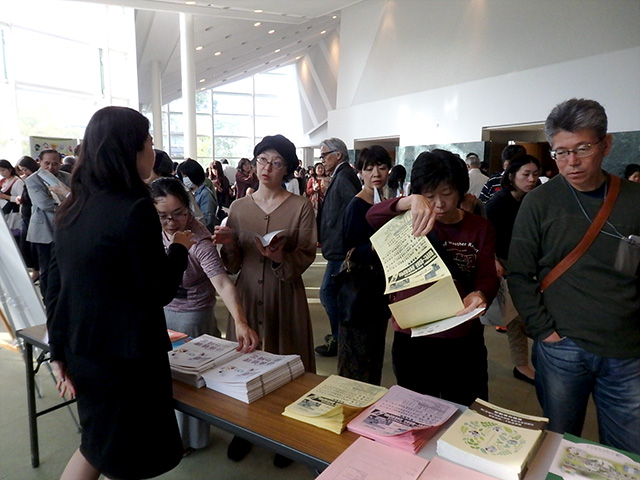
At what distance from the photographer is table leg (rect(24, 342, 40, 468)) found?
6.63 feet

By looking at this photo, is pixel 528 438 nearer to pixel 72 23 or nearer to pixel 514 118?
pixel 514 118

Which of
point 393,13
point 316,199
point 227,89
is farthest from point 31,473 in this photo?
point 227,89

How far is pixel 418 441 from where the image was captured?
1.10 metres

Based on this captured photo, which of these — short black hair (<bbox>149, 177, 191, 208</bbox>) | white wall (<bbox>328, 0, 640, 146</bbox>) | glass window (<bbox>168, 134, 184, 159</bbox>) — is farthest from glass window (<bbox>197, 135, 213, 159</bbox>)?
short black hair (<bbox>149, 177, 191, 208</bbox>)

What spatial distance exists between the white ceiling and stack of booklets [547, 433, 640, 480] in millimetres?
10291

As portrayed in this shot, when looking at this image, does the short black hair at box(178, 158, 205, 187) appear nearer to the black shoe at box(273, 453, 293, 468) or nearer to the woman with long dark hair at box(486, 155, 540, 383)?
the woman with long dark hair at box(486, 155, 540, 383)

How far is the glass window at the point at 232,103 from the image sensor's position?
71.6 feet

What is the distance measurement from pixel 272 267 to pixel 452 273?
0.81m

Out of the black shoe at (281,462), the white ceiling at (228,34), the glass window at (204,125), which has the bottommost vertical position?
the black shoe at (281,462)

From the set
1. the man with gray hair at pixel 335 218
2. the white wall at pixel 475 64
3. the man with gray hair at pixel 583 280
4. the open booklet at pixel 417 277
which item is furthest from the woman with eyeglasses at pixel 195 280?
the white wall at pixel 475 64

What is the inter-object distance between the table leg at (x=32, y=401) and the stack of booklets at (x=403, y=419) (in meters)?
1.58

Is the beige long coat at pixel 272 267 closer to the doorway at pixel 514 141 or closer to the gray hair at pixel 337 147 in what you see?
the gray hair at pixel 337 147

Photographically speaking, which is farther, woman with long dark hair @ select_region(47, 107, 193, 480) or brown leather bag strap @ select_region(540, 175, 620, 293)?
brown leather bag strap @ select_region(540, 175, 620, 293)

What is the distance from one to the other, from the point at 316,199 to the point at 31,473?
17.3 feet
